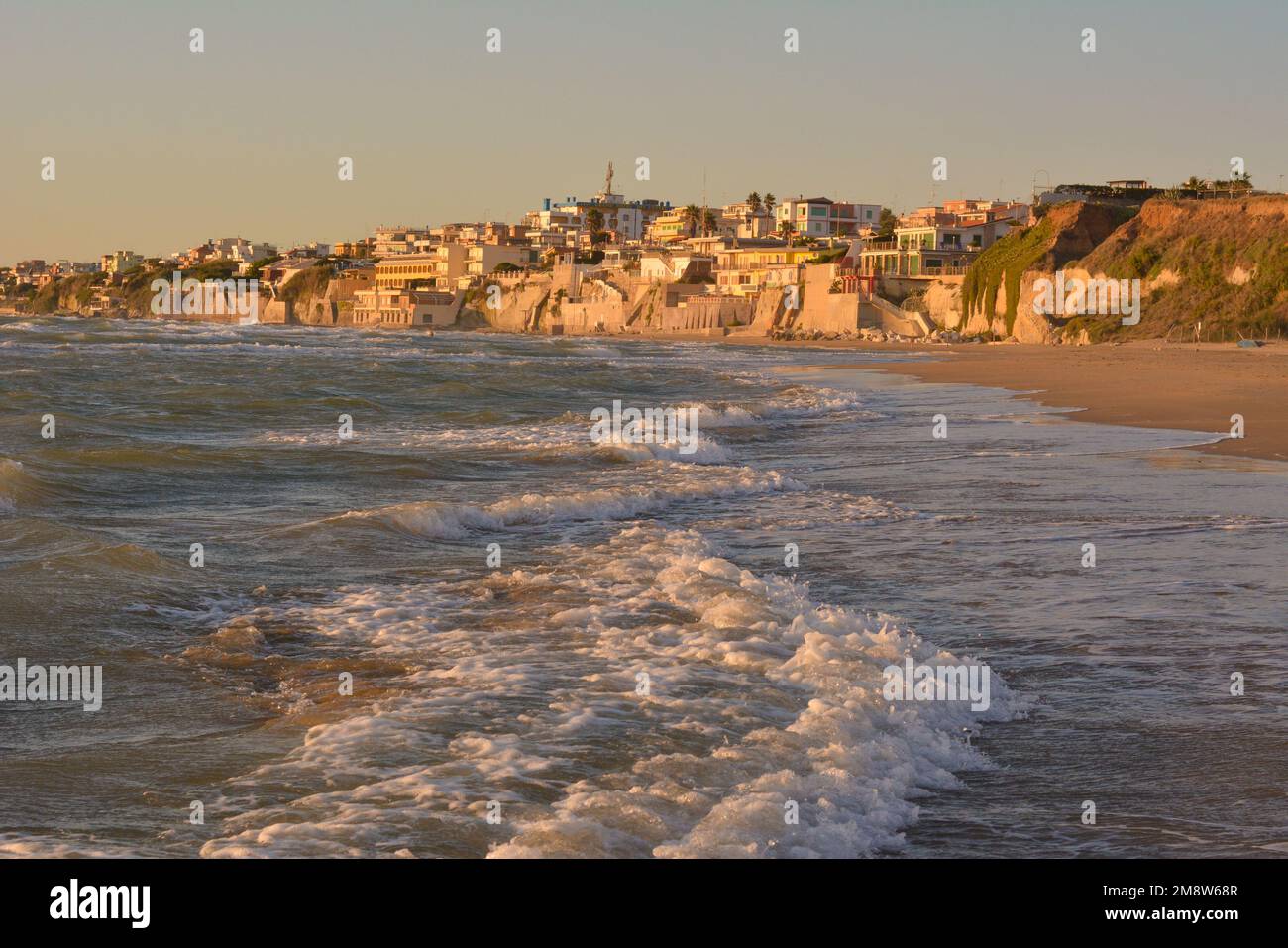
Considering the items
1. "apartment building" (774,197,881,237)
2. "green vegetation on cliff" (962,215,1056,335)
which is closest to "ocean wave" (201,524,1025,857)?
"green vegetation on cliff" (962,215,1056,335)

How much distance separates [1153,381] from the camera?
3406 cm

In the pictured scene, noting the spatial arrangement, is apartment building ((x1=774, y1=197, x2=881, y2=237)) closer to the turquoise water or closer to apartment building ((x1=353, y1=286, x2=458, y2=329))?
apartment building ((x1=353, y1=286, x2=458, y2=329))

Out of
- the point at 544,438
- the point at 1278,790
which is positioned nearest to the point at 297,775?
the point at 1278,790

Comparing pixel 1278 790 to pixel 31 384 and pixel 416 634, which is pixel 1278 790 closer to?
pixel 416 634

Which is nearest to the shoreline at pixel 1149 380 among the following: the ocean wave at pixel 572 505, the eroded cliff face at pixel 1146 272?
the eroded cliff face at pixel 1146 272

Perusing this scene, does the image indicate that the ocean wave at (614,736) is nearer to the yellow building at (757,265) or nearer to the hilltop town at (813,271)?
the hilltop town at (813,271)

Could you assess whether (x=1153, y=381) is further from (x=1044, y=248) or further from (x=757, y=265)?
(x=757, y=265)

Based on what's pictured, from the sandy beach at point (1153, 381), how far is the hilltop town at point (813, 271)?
8328 mm

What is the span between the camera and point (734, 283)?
120 m

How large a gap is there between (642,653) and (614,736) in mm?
1642

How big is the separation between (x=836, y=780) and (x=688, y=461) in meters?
14.1

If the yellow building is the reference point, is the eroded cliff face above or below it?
below

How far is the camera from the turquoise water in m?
5.23

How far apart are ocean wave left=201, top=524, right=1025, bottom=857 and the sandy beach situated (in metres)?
11.3
